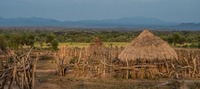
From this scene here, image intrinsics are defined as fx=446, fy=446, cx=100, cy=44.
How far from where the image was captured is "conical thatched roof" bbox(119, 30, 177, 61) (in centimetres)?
2425

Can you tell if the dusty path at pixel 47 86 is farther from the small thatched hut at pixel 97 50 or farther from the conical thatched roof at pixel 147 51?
the small thatched hut at pixel 97 50

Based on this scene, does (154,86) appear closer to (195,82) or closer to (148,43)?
(195,82)

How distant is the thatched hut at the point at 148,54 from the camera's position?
23.7 metres

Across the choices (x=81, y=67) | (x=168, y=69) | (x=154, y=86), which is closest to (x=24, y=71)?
(x=154, y=86)

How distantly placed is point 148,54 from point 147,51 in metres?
0.26

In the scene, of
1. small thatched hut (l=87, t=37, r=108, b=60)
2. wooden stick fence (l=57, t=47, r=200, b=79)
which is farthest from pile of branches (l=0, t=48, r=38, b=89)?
small thatched hut (l=87, t=37, r=108, b=60)

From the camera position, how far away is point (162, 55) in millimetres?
24328

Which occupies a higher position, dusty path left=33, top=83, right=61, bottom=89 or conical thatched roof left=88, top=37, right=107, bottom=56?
conical thatched roof left=88, top=37, right=107, bottom=56

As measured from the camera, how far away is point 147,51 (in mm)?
24531

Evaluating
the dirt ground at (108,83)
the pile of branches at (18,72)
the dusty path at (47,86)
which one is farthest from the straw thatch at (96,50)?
the pile of branches at (18,72)

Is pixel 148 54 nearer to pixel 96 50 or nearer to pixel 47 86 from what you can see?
pixel 96 50

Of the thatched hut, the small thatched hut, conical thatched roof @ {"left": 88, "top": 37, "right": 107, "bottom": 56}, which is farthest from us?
conical thatched roof @ {"left": 88, "top": 37, "right": 107, "bottom": 56}

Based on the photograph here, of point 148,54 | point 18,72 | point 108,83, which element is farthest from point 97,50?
point 18,72

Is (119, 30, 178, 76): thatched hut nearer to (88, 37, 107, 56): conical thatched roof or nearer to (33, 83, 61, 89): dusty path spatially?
(88, 37, 107, 56): conical thatched roof
